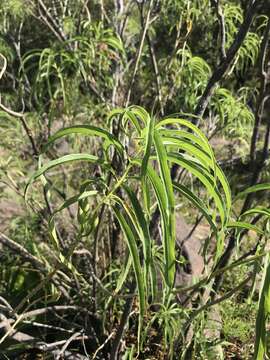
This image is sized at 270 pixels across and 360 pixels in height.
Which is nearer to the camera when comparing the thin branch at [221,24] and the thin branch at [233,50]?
the thin branch at [233,50]

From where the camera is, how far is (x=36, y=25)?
631 centimetres

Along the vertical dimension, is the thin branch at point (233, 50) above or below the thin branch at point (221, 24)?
below

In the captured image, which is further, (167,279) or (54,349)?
(54,349)

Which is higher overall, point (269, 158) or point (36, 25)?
point (36, 25)

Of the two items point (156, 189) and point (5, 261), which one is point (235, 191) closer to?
point (5, 261)

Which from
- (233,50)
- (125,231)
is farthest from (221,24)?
(125,231)

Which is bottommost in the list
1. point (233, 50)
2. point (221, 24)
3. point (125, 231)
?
point (125, 231)

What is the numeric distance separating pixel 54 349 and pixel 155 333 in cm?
46

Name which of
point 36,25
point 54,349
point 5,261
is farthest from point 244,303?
point 36,25

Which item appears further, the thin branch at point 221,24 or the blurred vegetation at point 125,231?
the thin branch at point 221,24

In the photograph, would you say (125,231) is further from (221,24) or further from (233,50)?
(221,24)

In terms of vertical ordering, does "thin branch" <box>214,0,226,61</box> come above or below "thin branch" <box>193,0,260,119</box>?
above

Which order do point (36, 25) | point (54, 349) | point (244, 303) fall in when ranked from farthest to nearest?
point (36, 25) → point (244, 303) → point (54, 349)

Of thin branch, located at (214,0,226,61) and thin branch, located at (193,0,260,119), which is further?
thin branch, located at (214,0,226,61)
